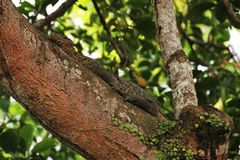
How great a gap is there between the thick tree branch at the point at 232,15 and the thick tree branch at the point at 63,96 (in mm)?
1210

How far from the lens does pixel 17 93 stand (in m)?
1.70

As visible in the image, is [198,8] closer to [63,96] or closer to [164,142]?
[164,142]

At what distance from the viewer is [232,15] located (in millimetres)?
2770

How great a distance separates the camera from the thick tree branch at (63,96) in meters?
1.64

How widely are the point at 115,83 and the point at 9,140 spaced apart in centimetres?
106

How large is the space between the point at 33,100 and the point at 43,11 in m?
1.20

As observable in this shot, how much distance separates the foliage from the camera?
290 centimetres

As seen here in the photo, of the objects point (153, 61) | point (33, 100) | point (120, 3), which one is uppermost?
point (33, 100)

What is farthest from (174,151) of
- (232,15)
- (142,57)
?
(142,57)

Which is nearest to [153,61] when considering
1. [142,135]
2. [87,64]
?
[87,64]

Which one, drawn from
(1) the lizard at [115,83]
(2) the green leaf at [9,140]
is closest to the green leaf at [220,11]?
(1) the lizard at [115,83]

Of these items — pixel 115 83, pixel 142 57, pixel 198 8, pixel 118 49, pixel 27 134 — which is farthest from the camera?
pixel 142 57

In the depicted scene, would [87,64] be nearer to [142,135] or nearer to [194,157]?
[142,135]

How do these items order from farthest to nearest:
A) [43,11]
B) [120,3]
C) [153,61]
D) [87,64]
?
1. [153,61]
2. [120,3]
3. [43,11]
4. [87,64]
